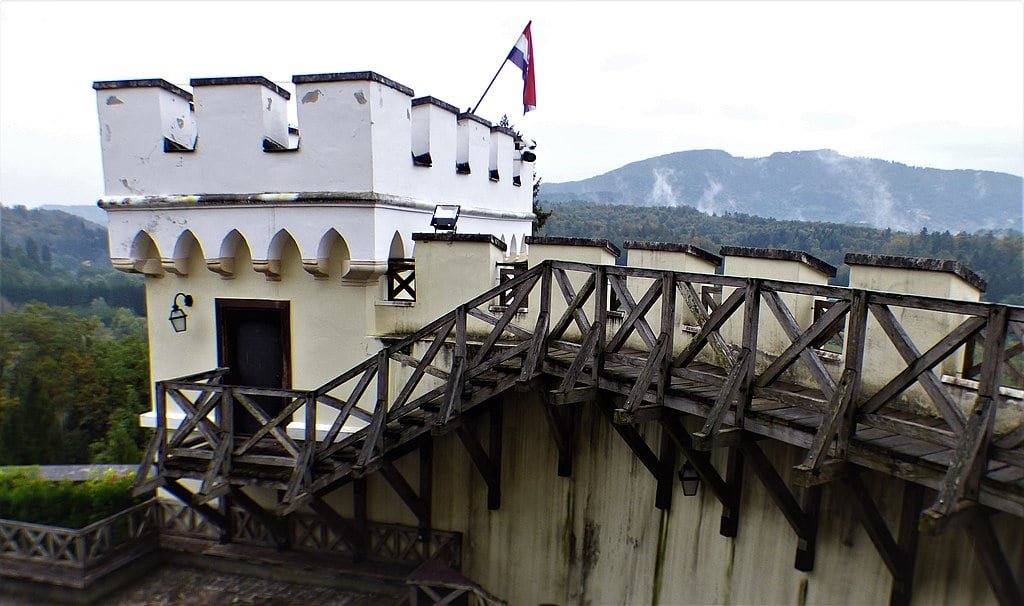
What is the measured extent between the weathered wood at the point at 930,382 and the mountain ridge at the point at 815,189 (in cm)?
10478

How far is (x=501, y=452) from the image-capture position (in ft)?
26.4

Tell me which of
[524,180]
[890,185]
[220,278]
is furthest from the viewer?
[890,185]

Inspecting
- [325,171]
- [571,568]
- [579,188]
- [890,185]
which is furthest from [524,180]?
[579,188]

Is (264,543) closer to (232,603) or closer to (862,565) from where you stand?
(232,603)

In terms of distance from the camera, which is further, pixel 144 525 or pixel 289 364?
pixel 144 525

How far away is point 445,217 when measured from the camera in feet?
29.6

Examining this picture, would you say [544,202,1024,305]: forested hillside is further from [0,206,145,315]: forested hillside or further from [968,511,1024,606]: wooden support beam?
[0,206,145,315]: forested hillside

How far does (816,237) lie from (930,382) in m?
52.2

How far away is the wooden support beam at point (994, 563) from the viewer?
155 inches

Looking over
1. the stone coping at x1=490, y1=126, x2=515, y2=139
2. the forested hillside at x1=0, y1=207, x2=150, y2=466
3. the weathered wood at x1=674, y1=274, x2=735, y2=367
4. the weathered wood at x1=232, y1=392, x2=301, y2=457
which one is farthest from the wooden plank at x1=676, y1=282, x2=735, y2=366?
the forested hillside at x1=0, y1=207, x2=150, y2=466

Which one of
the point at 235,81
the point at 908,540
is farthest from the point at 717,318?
the point at 235,81

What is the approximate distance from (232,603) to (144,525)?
224cm

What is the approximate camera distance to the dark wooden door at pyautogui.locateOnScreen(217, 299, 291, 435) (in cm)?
865

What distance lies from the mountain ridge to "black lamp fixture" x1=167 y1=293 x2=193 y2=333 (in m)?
105
